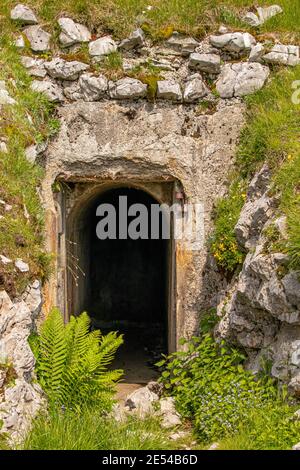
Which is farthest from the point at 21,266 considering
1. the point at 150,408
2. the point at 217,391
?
the point at 217,391

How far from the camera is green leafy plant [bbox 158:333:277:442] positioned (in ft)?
17.5

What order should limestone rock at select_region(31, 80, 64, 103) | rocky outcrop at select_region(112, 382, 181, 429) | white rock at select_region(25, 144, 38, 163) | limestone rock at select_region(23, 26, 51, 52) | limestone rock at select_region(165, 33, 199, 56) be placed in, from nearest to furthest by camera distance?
rocky outcrop at select_region(112, 382, 181, 429) → white rock at select_region(25, 144, 38, 163) → limestone rock at select_region(31, 80, 64, 103) → limestone rock at select_region(165, 33, 199, 56) → limestone rock at select_region(23, 26, 51, 52)

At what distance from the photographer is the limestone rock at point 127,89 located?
730cm

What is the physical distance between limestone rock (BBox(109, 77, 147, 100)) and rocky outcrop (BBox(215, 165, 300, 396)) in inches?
71.0

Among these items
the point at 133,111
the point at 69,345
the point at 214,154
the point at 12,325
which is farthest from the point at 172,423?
the point at 133,111

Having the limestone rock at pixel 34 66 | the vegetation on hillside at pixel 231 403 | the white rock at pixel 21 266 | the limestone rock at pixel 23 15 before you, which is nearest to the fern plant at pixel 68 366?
the white rock at pixel 21 266

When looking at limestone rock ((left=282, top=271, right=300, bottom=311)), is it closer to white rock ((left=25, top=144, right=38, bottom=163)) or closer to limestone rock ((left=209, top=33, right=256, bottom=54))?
white rock ((left=25, top=144, right=38, bottom=163))

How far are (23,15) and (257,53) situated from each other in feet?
9.93

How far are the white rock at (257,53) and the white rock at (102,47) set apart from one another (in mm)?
1710

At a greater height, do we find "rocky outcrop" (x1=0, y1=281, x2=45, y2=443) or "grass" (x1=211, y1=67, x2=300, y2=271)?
"grass" (x1=211, y1=67, x2=300, y2=271)

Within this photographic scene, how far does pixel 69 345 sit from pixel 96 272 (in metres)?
6.71

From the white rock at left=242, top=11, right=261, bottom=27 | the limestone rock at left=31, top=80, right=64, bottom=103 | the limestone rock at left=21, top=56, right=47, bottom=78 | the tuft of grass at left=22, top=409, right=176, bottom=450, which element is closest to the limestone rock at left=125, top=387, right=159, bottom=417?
the tuft of grass at left=22, top=409, right=176, bottom=450

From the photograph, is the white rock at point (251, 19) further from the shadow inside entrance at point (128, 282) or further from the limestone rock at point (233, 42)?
the shadow inside entrance at point (128, 282)

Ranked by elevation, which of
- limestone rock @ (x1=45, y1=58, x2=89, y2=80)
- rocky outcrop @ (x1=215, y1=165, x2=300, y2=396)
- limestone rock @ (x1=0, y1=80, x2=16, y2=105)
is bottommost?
rocky outcrop @ (x1=215, y1=165, x2=300, y2=396)
